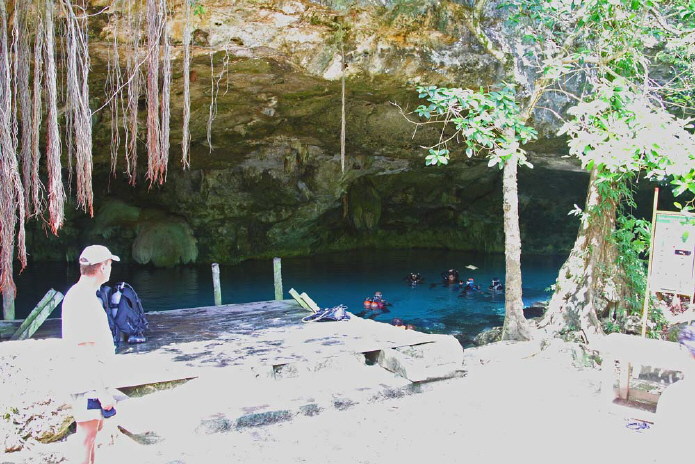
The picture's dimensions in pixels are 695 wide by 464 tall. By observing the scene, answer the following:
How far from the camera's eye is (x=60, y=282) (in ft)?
51.7

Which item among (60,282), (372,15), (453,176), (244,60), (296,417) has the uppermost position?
(372,15)

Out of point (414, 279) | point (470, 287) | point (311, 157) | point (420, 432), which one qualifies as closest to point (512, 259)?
point (420, 432)

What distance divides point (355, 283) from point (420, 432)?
11.5 m

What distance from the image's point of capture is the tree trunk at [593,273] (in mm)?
8430

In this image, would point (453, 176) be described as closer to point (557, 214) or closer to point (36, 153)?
point (557, 214)

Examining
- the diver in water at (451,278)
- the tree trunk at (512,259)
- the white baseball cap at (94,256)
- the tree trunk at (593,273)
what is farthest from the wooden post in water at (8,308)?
→ the diver in water at (451,278)

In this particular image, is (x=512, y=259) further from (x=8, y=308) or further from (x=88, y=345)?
(x=8, y=308)

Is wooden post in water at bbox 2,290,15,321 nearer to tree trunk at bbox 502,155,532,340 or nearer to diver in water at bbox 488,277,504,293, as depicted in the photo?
tree trunk at bbox 502,155,532,340

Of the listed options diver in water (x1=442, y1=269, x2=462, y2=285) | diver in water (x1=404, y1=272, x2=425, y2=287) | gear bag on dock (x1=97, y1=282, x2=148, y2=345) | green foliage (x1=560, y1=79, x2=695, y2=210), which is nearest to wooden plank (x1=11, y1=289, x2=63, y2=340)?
gear bag on dock (x1=97, y1=282, x2=148, y2=345)

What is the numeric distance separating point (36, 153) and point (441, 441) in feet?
15.9

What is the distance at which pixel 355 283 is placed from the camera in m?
16.4

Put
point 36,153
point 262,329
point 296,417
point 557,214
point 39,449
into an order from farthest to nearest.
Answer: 1. point 557,214
2. point 262,329
3. point 36,153
4. point 296,417
5. point 39,449

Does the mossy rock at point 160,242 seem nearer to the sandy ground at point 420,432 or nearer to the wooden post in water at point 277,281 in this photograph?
the wooden post in water at point 277,281

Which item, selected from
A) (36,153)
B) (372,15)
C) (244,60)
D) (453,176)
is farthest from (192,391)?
(453,176)
